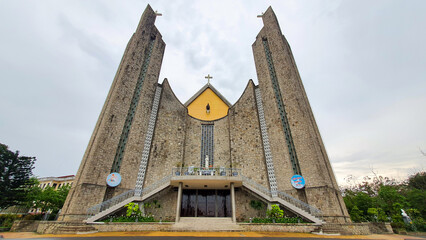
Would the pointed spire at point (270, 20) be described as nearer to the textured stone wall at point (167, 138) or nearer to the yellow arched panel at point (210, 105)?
the yellow arched panel at point (210, 105)

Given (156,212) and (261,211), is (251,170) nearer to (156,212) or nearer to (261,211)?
(261,211)

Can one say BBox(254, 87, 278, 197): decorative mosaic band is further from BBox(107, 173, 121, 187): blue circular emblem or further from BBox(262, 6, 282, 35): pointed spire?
BBox(107, 173, 121, 187): blue circular emblem

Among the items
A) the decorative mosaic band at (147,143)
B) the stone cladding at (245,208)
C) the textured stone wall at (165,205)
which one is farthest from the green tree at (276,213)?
the decorative mosaic band at (147,143)

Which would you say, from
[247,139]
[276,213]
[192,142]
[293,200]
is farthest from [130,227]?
[247,139]

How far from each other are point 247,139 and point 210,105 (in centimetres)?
749

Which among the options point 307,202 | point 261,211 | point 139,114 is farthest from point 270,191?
point 139,114

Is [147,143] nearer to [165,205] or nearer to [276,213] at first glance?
[165,205]

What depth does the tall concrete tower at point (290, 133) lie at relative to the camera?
1363 cm

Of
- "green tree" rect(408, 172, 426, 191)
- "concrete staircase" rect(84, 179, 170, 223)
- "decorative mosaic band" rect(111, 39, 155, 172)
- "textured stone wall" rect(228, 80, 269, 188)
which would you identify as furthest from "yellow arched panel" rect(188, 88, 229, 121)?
"green tree" rect(408, 172, 426, 191)

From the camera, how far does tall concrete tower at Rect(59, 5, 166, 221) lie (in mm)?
12836

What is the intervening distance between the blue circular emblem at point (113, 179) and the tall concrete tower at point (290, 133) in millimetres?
13283

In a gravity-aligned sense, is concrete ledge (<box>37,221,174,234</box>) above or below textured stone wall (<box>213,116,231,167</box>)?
below

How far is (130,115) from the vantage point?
17.2 metres

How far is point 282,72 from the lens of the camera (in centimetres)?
1934
